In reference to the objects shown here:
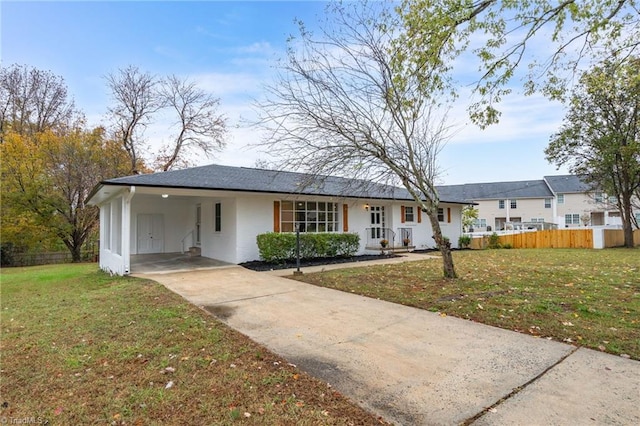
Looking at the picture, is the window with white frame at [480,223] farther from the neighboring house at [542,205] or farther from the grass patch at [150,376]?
the grass patch at [150,376]

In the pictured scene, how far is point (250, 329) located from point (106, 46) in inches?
421

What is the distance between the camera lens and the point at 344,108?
820 centimetres

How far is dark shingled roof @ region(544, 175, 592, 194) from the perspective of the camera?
35.5 m

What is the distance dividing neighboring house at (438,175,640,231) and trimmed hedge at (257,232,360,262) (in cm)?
2509

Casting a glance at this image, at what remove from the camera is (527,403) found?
267cm

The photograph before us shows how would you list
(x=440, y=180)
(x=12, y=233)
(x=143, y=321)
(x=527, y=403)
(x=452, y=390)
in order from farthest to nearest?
(x=12, y=233) → (x=440, y=180) → (x=143, y=321) → (x=452, y=390) → (x=527, y=403)

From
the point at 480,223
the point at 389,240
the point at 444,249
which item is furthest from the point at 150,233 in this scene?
the point at 480,223

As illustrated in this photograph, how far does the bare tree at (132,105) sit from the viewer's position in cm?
2248

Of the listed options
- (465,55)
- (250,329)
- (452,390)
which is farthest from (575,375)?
(465,55)

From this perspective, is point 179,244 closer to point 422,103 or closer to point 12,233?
point 12,233

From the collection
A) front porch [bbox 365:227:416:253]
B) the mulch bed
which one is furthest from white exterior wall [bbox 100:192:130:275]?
front porch [bbox 365:227:416:253]

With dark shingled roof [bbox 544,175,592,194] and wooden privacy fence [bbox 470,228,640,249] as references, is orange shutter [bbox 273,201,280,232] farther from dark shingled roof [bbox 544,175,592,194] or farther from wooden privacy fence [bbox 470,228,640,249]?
dark shingled roof [bbox 544,175,592,194]

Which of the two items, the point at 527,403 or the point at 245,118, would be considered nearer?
the point at 527,403

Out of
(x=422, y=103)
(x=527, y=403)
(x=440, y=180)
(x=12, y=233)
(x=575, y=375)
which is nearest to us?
(x=527, y=403)
